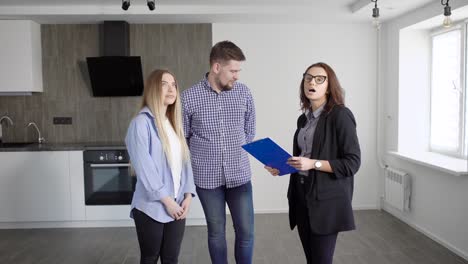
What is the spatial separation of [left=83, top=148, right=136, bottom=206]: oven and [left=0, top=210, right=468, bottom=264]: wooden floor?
0.32 m

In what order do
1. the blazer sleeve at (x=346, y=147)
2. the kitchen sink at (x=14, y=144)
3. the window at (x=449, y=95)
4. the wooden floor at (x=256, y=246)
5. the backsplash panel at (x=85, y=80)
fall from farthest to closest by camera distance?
the backsplash panel at (x=85, y=80) → the kitchen sink at (x=14, y=144) → the window at (x=449, y=95) → the wooden floor at (x=256, y=246) → the blazer sleeve at (x=346, y=147)

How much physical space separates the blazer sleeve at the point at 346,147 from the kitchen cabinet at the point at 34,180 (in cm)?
335

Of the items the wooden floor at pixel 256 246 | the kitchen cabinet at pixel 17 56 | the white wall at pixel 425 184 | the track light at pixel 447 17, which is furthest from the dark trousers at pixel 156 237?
the kitchen cabinet at pixel 17 56

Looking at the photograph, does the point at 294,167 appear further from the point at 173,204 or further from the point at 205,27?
the point at 205,27

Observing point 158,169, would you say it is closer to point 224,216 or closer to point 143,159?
point 143,159

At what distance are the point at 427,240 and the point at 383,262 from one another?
80 cm

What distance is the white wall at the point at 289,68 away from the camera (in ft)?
17.3

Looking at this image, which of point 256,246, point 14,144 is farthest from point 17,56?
point 256,246

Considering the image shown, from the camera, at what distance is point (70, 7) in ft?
15.2

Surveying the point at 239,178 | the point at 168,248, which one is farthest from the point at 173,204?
the point at 239,178

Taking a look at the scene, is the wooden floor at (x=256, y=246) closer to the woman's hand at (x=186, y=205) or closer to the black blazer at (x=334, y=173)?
the woman's hand at (x=186, y=205)

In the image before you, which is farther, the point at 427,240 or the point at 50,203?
the point at 50,203

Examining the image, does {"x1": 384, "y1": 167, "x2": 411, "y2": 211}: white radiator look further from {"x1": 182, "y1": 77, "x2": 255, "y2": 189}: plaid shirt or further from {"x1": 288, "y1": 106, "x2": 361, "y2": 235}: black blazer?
{"x1": 288, "y1": 106, "x2": 361, "y2": 235}: black blazer

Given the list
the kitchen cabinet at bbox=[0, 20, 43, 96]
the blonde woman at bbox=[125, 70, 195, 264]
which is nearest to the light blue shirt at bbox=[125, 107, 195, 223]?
the blonde woman at bbox=[125, 70, 195, 264]
